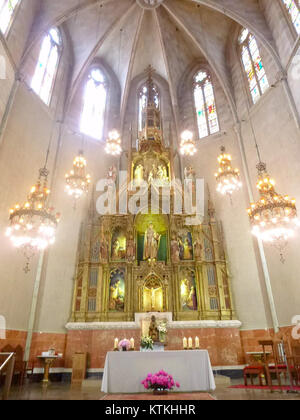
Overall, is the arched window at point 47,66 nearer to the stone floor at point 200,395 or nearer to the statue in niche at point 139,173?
the statue in niche at point 139,173

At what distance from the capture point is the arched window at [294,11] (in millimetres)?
12352

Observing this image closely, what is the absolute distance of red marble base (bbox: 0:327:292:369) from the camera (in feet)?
36.8

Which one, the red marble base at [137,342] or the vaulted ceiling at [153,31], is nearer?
the red marble base at [137,342]

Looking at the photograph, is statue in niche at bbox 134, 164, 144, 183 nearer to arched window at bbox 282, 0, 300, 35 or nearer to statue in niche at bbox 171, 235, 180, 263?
statue in niche at bbox 171, 235, 180, 263

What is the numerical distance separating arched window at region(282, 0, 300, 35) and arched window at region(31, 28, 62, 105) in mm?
12650

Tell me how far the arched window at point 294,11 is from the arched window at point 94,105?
11499 millimetres

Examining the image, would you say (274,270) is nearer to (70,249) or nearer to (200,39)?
(70,249)

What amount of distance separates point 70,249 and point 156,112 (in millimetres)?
10207

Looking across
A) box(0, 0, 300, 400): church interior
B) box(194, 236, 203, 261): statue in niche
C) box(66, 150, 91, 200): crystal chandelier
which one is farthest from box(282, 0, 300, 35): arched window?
box(66, 150, 91, 200): crystal chandelier

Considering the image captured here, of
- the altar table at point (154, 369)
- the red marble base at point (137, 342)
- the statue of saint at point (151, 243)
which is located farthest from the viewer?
the statue of saint at point (151, 243)

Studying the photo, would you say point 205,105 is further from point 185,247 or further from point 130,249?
point 130,249

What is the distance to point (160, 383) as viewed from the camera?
22.3 feet

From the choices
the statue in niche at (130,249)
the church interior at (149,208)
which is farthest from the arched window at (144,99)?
the statue in niche at (130,249)

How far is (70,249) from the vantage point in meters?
13.4
